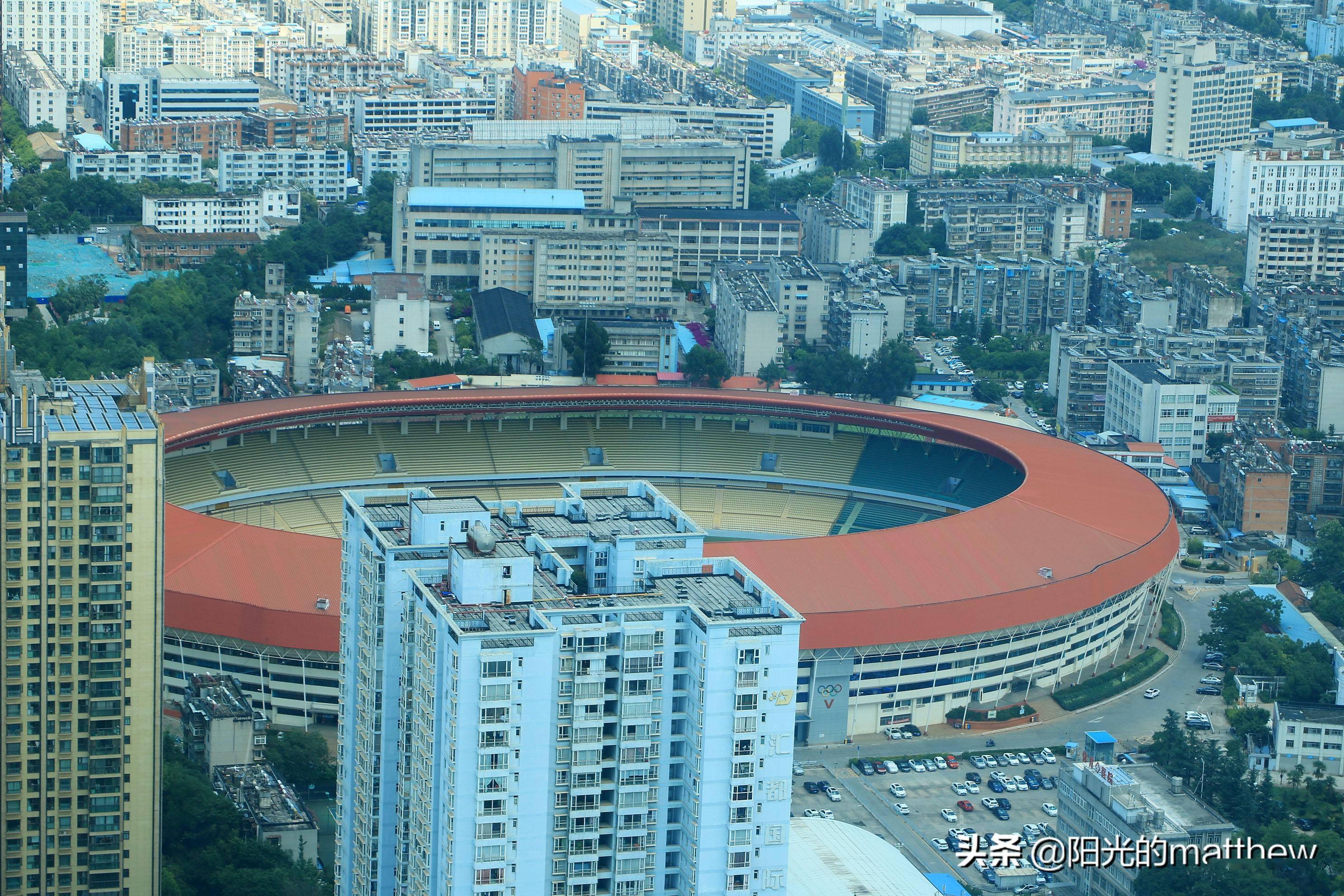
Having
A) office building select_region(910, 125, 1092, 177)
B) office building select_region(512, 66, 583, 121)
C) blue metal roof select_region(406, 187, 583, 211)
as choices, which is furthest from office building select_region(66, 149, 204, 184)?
office building select_region(910, 125, 1092, 177)

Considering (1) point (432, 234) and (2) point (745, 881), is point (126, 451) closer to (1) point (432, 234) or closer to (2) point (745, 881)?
(2) point (745, 881)

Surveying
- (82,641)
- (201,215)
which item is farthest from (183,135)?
(82,641)

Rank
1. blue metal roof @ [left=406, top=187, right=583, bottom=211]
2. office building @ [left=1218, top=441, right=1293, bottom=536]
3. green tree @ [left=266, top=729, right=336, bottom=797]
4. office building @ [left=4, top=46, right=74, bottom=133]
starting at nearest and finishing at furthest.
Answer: green tree @ [left=266, top=729, right=336, bottom=797] < office building @ [left=1218, top=441, right=1293, bottom=536] < blue metal roof @ [left=406, top=187, right=583, bottom=211] < office building @ [left=4, top=46, right=74, bottom=133]

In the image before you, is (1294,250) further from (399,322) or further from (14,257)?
(14,257)

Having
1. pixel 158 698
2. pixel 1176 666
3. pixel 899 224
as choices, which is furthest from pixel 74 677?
pixel 899 224

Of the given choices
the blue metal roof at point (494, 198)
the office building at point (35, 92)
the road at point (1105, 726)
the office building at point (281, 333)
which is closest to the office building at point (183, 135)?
the office building at point (35, 92)

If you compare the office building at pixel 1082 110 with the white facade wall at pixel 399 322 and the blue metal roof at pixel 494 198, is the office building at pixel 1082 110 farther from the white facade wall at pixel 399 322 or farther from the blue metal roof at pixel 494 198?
the white facade wall at pixel 399 322

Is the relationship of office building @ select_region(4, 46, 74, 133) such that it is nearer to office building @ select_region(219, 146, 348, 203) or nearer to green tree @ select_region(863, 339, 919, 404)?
office building @ select_region(219, 146, 348, 203)
